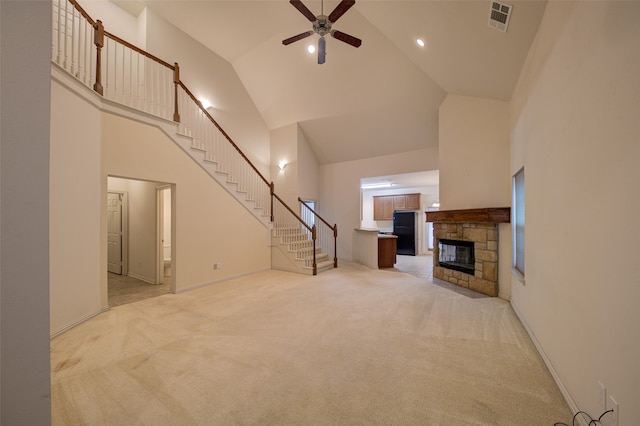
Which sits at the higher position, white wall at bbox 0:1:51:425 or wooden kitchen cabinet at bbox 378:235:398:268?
white wall at bbox 0:1:51:425

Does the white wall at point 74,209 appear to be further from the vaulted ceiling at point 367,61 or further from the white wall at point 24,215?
the vaulted ceiling at point 367,61

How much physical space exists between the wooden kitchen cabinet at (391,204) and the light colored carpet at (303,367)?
5.70 metres

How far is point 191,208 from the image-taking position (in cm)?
440

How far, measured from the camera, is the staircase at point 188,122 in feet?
12.1

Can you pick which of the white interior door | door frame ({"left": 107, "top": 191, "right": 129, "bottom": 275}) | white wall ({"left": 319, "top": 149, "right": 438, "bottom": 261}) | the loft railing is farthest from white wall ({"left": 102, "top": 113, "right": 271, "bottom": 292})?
white wall ({"left": 319, "top": 149, "right": 438, "bottom": 261})

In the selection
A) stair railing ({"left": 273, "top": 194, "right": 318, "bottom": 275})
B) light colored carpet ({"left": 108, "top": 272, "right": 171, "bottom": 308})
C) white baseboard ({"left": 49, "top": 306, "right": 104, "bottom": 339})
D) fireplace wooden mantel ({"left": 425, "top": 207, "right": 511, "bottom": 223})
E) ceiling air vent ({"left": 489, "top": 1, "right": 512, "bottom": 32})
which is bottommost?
light colored carpet ({"left": 108, "top": 272, "right": 171, "bottom": 308})

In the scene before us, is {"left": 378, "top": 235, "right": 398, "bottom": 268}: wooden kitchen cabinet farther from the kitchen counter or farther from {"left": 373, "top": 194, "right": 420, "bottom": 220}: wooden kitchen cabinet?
{"left": 373, "top": 194, "right": 420, "bottom": 220}: wooden kitchen cabinet

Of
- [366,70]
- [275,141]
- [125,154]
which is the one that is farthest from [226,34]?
[125,154]

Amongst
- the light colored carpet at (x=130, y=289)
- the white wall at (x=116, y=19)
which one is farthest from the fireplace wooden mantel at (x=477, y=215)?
the white wall at (x=116, y=19)

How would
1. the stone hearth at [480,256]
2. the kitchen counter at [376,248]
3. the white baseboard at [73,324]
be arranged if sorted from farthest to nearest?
1. the kitchen counter at [376,248]
2. the stone hearth at [480,256]
3. the white baseboard at [73,324]

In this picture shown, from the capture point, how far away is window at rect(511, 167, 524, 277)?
322 centimetres

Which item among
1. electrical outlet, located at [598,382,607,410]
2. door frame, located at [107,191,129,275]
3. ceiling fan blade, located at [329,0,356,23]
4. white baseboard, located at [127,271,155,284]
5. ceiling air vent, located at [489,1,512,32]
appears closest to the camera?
electrical outlet, located at [598,382,607,410]

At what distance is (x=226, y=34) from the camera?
5473 millimetres

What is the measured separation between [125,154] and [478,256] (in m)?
5.81
